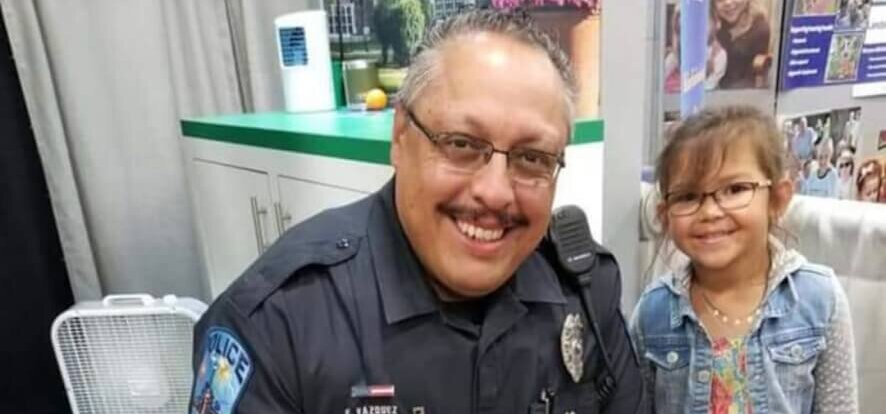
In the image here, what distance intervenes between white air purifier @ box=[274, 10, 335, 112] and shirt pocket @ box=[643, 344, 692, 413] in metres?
1.13

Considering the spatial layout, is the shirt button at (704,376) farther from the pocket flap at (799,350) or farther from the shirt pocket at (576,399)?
the shirt pocket at (576,399)

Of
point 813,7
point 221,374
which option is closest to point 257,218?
point 221,374

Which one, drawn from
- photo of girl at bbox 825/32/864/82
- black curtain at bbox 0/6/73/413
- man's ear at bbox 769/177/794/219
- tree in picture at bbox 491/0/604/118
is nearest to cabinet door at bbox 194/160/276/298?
black curtain at bbox 0/6/73/413

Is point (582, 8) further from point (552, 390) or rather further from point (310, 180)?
point (552, 390)

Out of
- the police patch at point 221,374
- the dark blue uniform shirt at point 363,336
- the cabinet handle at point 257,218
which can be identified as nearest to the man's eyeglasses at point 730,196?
the dark blue uniform shirt at point 363,336

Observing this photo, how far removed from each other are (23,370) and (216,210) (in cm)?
79

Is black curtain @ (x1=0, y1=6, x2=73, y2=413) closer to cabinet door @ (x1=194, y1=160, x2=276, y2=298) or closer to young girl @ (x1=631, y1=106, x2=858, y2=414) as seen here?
cabinet door @ (x1=194, y1=160, x2=276, y2=298)

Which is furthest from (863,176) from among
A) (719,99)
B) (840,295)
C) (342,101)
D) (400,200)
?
(400,200)

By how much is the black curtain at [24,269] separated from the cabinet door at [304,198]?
88 centimetres

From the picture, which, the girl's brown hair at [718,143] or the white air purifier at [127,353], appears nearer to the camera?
the girl's brown hair at [718,143]

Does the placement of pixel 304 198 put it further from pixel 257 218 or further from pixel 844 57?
pixel 844 57

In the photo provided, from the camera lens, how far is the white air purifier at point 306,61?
71.7 inches

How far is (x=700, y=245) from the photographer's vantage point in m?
1.08

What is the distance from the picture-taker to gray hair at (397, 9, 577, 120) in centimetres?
77
